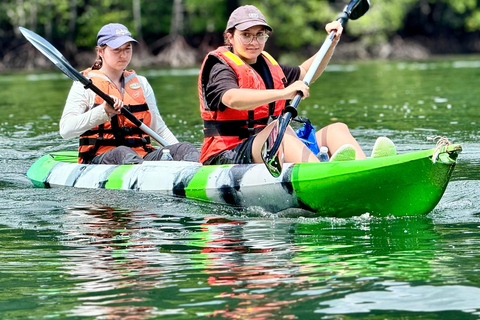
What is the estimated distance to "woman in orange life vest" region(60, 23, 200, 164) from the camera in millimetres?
5684

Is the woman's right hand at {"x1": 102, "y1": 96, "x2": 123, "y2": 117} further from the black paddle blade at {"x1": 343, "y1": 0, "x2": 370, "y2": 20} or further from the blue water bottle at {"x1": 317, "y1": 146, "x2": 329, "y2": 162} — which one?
the black paddle blade at {"x1": 343, "y1": 0, "x2": 370, "y2": 20}

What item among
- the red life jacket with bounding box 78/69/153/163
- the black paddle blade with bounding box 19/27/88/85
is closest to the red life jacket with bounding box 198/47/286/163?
the red life jacket with bounding box 78/69/153/163

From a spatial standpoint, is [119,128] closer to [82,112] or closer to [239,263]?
[82,112]

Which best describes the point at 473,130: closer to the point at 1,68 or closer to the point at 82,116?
the point at 82,116

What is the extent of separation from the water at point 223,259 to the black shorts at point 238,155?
0.91 feet

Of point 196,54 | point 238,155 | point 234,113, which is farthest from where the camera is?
point 196,54

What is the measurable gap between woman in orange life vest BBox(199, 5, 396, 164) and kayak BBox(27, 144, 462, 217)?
10cm

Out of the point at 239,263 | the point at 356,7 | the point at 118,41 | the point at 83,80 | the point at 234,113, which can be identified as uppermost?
the point at 356,7

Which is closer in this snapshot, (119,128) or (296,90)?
(296,90)

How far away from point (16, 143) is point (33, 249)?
4671 mm

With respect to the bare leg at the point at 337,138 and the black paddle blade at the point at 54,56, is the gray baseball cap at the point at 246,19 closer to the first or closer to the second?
the bare leg at the point at 337,138

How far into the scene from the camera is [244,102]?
4531 millimetres

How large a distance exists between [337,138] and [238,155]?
1.90 ft

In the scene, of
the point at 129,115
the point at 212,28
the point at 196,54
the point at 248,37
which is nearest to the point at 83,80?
the point at 129,115
